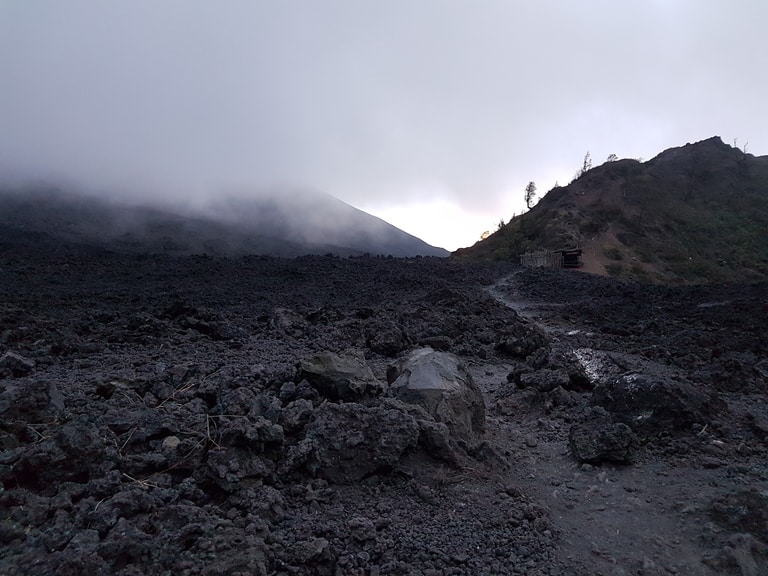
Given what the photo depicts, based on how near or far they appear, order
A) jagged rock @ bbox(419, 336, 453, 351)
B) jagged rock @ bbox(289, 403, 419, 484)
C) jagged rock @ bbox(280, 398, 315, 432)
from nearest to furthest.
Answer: jagged rock @ bbox(289, 403, 419, 484) < jagged rock @ bbox(280, 398, 315, 432) < jagged rock @ bbox(419, 336, 453, 351)

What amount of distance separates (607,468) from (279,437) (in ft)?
9.67

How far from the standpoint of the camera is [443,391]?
4750 mm

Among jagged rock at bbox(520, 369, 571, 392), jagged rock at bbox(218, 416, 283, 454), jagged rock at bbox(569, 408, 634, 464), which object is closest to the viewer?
jagged rock at bbox(218, 416, 283, 454)

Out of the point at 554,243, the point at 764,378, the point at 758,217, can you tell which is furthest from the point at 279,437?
the point at 758,217

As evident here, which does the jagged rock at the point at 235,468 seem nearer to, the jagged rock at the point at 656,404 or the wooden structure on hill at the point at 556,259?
the jagged rock at the point at 656,404

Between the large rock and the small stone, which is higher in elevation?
the large rock

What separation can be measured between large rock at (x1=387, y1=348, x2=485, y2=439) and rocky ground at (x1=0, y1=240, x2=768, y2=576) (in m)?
0.02

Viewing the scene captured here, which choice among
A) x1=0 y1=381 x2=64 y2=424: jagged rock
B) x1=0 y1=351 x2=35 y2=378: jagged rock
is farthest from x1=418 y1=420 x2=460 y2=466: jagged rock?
x1=0 y1=351 x2=35 y2=378: jagged rock

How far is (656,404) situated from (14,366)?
754 centimetres

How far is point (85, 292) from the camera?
1284 centimetres

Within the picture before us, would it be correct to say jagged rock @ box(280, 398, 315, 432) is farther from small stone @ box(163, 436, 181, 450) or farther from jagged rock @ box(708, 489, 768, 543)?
jagged rock @ box(708, 489, 768, 543)

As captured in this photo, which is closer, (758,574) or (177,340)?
(758,574)

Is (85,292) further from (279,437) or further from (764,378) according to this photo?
(764,378)

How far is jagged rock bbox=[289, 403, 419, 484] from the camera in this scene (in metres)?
3.52
